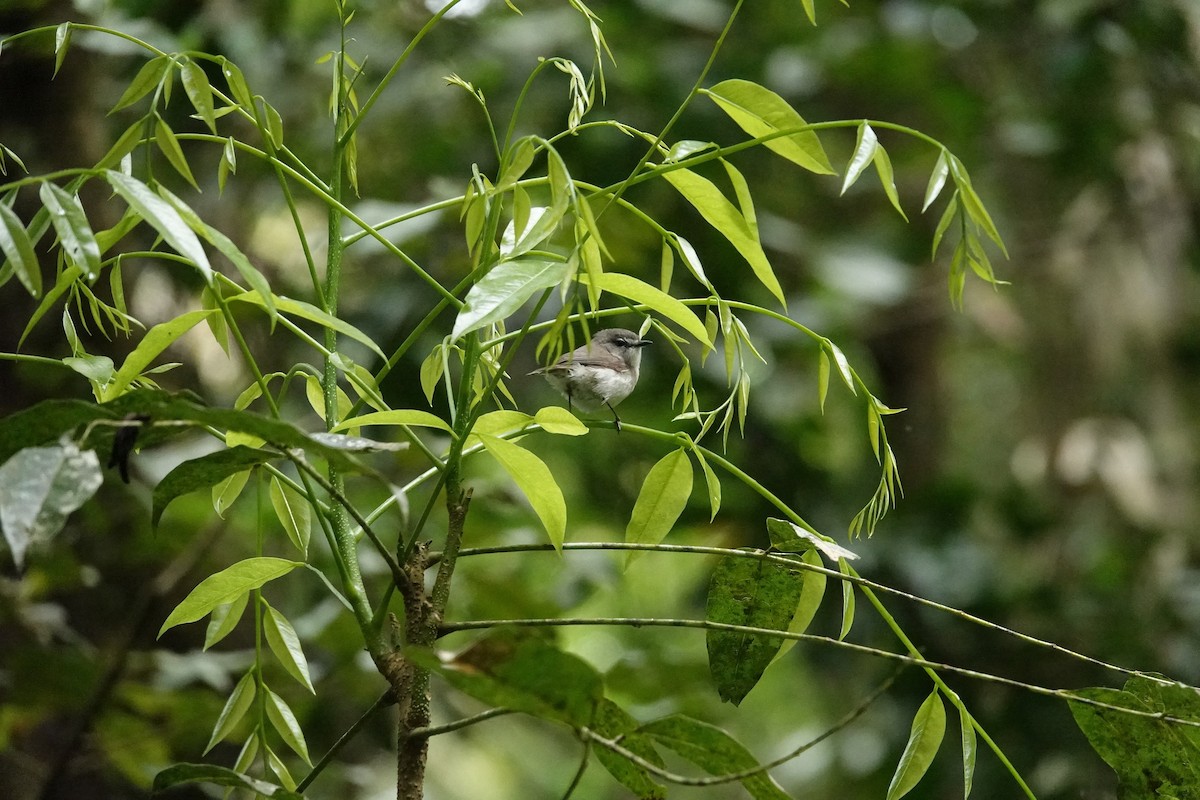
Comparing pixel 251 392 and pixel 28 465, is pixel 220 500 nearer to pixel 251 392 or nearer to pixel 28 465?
pixel 251 392

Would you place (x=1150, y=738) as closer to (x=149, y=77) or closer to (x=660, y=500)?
(x=660, y=500)

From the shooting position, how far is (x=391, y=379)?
3.12m

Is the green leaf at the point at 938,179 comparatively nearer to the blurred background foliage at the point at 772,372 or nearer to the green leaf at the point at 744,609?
the green leaf at the point at 744,609

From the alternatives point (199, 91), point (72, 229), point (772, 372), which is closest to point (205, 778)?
point (72, 229)

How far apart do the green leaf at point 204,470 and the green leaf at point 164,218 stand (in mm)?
145

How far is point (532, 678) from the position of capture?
779 millimetres

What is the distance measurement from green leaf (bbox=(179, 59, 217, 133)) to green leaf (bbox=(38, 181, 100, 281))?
0.45 ft

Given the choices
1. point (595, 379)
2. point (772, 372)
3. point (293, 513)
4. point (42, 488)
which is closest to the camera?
point (42, 488)

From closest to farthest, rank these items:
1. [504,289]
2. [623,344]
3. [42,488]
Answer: [42,488], [504,289], [623,344]

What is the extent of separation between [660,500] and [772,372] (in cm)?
246

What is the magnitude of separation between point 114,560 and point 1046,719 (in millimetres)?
A: 2522

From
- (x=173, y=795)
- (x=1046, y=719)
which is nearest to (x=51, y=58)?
(x=173, y=795)

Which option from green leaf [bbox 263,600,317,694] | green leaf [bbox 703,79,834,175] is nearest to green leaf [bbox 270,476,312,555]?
green leaf [bbox 263,600,317,694]

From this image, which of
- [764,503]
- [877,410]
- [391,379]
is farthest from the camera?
[764,503]
